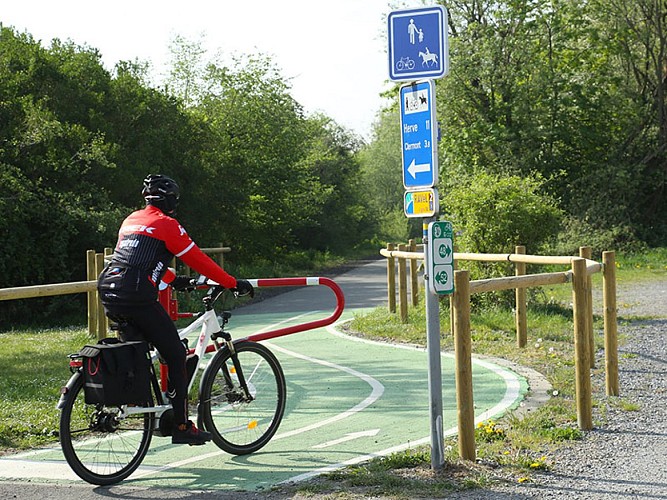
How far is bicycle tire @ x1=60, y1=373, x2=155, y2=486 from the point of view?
6.25m

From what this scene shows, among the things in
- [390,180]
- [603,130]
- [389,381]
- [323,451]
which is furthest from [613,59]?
[390,180]

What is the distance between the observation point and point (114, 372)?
630 cm

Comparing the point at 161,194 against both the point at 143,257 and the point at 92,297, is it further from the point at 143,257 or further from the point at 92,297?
the point at 92,297

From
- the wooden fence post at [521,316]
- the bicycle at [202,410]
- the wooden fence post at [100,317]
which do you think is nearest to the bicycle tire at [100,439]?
the bicycle at [202,410]

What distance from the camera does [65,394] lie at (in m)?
6.29

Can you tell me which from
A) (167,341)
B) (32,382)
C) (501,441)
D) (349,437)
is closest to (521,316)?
(349,437)

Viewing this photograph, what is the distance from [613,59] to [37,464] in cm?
3317

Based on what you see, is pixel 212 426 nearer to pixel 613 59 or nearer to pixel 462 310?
pixel 462 310

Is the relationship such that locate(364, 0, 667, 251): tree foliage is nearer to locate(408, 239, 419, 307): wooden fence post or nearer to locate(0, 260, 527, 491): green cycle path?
locate(408, 239, 419, 307): wooden fence post

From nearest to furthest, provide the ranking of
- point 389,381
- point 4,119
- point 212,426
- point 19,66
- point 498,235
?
point 212,426
point 389,381
point 498,235
point 4,119
point 19,66

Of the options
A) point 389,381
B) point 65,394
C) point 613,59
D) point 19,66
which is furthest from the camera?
point 613,59

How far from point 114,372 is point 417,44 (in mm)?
2820

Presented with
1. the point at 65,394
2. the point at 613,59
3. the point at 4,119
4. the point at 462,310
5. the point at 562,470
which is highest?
the point at 613,59

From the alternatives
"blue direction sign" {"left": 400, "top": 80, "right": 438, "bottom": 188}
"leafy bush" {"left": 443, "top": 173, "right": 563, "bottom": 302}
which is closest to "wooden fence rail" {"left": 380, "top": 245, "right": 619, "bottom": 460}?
"blue direction sign" {"left": 400, "top": 80, "right": 438, "bottom": 188}
